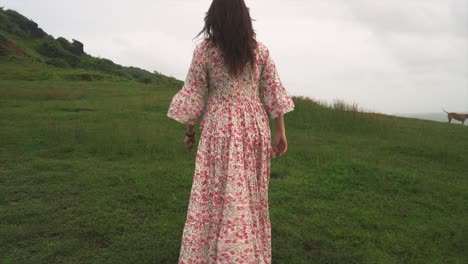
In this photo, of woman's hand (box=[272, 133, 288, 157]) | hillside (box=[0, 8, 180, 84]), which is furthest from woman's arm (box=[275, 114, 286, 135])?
hillside (box=[0, 8, 180, 84])

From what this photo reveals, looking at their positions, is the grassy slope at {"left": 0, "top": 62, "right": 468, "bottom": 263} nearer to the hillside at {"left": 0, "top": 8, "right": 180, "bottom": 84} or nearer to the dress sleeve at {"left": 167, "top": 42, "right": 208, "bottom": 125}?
the dress sleeve at {"left": 167, "top": 42, "right": 208, "bottom": 125}

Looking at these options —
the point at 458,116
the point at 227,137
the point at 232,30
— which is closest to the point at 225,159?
the point at 227,137

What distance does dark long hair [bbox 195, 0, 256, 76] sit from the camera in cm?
240

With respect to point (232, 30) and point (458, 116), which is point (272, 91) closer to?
point (232, 30)

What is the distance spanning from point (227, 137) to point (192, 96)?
378 mm

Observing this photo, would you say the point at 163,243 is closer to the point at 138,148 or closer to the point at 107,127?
the point at 138,148

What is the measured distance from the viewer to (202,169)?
2508 millimetres

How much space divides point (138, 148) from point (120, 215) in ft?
9.01

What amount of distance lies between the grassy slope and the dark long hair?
1.78 metres

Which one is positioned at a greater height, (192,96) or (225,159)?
(192,96)

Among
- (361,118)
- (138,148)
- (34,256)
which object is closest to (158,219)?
(34,256)

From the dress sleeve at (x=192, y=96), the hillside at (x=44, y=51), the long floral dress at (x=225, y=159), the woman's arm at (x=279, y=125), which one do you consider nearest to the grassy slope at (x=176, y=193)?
the long floral dress at (x=225, y=159)

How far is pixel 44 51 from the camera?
91.8 ft

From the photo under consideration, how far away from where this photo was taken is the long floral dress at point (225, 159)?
7.98 feet
